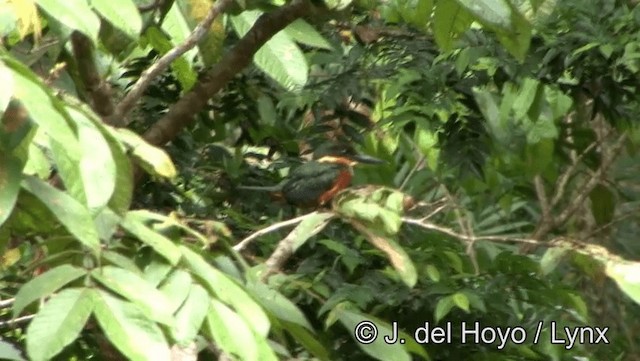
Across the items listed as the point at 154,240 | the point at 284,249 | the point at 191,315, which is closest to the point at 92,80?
the point at 284,249

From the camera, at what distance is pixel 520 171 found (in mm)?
2832

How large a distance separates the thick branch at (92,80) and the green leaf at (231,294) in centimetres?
49

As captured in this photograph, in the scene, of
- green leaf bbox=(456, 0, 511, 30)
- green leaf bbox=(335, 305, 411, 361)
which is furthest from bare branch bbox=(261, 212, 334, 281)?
green leaf bbox=(456, 0, 511, 30)

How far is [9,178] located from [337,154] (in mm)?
1520

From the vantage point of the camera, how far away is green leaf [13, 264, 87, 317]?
1.00 metres

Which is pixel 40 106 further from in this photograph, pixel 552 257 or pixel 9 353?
pixel 552 257

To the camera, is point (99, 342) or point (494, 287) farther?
point (494, 287)

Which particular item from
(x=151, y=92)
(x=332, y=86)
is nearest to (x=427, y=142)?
(x=332, y=86)

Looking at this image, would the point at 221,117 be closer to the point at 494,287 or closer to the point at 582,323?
the point at 494,287

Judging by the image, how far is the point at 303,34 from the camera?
147 cm

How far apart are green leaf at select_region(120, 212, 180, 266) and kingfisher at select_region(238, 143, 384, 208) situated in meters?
1.16

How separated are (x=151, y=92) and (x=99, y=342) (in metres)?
0.93

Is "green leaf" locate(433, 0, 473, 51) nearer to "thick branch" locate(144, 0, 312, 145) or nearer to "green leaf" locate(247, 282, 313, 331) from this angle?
"thick branch" locate(144, 0, 312, 145)

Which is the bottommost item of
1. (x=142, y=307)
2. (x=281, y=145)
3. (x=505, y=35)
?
Result: (x=281, y=145)
